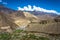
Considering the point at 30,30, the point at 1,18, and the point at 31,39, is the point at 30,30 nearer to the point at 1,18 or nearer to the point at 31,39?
the point at 31,39

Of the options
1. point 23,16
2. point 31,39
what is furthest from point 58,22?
point 23,16

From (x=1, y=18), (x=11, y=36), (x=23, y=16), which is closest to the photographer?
(x=11, y=36)

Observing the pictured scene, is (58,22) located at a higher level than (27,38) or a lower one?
higher

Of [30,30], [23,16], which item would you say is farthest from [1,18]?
[30,30]

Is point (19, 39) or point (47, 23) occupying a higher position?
point (47, 23)

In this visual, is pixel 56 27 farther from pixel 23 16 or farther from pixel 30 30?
pixel 23 16

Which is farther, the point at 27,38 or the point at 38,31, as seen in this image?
the point at 38,31

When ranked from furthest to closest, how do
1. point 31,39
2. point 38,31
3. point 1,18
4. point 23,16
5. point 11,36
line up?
point 23,16, point 1,18, point 38,31, point 11,36, point 31,39

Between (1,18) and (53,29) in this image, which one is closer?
(53,29)

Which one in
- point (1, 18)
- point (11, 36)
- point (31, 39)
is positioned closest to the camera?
point (31, 39)
